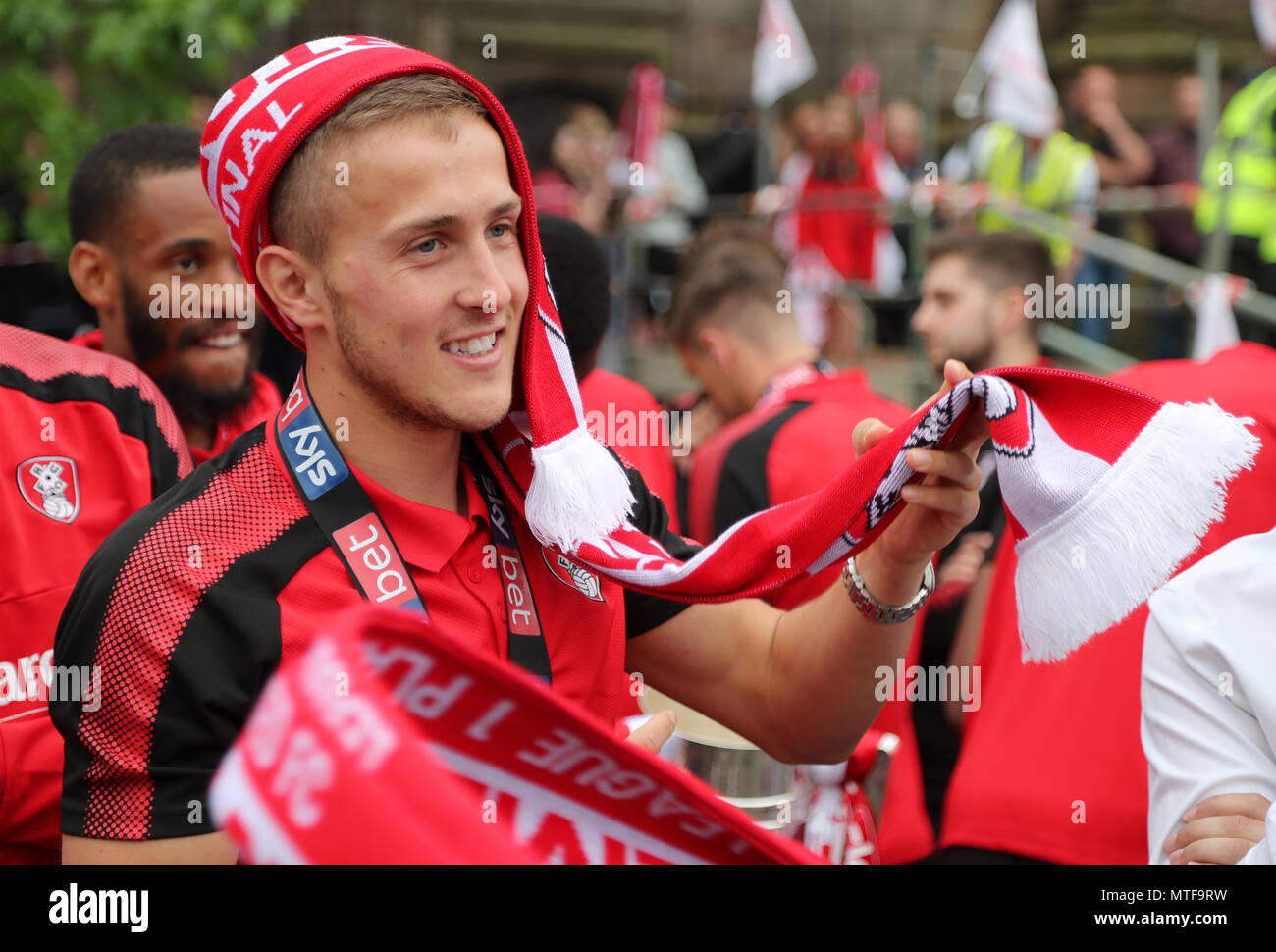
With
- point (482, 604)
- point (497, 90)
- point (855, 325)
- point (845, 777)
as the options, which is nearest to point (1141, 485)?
point (482, 604)

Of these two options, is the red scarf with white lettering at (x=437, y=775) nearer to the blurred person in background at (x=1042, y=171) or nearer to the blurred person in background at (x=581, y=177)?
the blurred person in background at (x=1042, y=171)

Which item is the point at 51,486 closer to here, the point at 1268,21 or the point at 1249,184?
the point at 1268,21

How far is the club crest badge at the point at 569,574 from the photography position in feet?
6.99

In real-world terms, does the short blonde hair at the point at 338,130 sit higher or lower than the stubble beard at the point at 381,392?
higher

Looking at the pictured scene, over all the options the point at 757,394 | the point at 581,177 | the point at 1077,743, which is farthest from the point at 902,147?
the point at 1077,743

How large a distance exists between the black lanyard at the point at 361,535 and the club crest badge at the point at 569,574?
0.16 feet

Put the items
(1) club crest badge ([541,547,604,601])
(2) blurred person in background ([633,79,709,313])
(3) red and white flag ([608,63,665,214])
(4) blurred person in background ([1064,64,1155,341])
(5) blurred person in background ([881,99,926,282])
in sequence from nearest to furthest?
1. (1) club crest badge ([541,547,604,601])
2. (4) blurred person in background ([1064,64,1155,341])
3. (2) blurred person in background ([633,79,709,313])
4. (3) red and white flag ([608,63,665,214])
5. (5) blurred person in background ([881,99,926,282])

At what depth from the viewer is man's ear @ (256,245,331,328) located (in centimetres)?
202

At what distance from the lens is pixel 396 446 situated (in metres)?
2.04

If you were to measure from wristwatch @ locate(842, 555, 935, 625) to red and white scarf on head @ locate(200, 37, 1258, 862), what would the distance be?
188 millimetres

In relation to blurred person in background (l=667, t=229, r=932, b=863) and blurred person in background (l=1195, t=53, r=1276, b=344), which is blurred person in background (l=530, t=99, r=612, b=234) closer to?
blurred person in background (l=667, t=229, r=932, b=863)

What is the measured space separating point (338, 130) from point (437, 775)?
3.63 ft

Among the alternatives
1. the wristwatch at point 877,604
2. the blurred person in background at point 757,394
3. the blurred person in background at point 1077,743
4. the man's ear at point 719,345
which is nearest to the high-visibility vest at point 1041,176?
the blurred person in background at point 757,394

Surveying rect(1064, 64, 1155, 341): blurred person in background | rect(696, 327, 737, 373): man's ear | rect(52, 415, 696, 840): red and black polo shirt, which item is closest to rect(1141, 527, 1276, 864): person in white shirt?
rect(52, 415, 696, 840): red and black polo shirt
